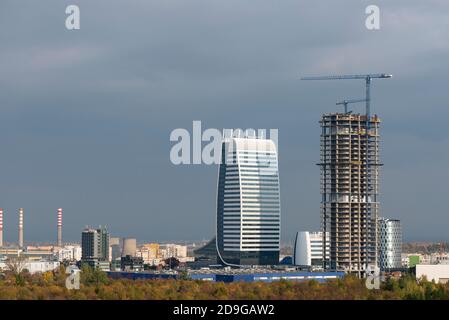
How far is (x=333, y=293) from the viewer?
A: 407 ft
